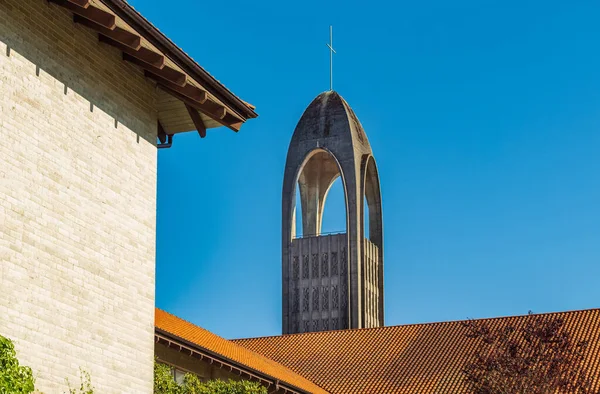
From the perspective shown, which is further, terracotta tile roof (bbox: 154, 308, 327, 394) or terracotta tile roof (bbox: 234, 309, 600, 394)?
terracotta tile roof (bbox: 234, 309, 600, 394)

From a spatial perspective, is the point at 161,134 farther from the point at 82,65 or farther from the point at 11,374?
the point at 11,374

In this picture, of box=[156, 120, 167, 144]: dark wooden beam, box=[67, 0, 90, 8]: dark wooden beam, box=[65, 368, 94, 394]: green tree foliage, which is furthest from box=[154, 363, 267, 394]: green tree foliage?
box=[67, 0, 90, 8]: dark wooden beam

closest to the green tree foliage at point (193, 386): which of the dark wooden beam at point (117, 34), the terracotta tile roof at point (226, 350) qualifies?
the terracotta tile roof at point (226, 350)

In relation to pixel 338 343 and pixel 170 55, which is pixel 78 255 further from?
pixel 338 343

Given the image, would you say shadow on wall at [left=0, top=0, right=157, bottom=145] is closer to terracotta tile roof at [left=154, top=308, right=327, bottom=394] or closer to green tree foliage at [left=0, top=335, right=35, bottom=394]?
green tree foliage at [left=0, top=335, right=35, bottom=394]

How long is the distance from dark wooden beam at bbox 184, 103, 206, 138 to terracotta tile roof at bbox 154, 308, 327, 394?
11448mm

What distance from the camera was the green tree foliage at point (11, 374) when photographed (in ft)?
36.9

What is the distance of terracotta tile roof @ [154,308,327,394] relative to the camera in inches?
1152

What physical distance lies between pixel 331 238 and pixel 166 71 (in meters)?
46.7

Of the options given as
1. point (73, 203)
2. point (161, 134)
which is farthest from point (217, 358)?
point (73, 203)

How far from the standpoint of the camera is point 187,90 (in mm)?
Answer: 15742

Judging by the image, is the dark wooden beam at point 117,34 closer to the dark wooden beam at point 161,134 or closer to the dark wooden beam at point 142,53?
the dark wooden beam at point 142,53

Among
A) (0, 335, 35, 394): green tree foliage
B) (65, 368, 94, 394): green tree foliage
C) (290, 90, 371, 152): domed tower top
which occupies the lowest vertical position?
(0, 335, 35, 394): green tree foliage

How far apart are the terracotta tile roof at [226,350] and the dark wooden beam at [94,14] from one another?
49.7 feet
